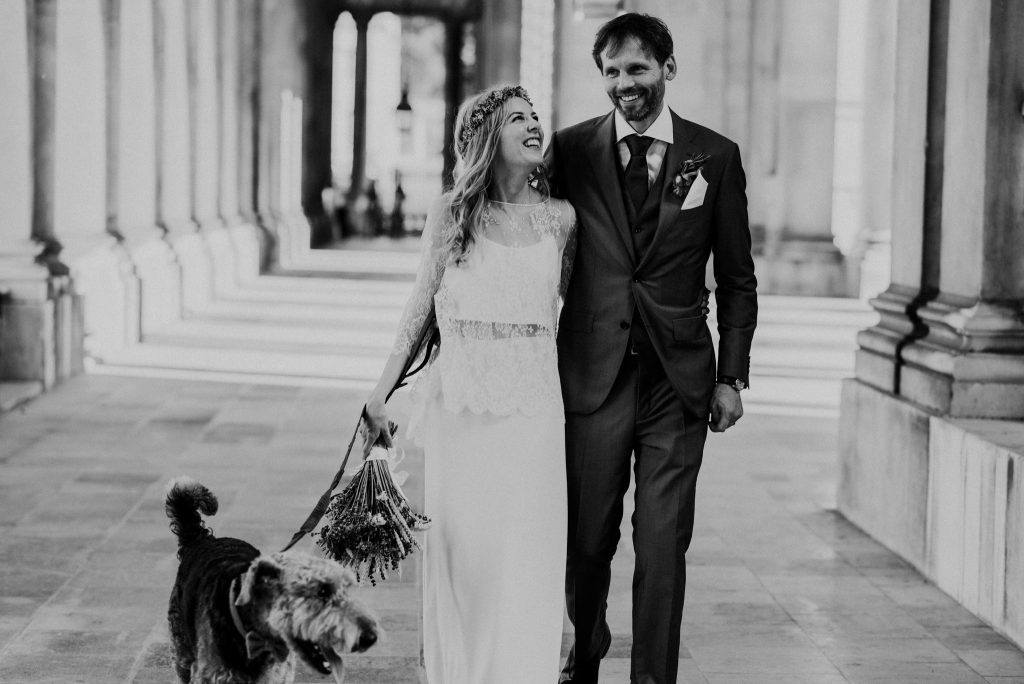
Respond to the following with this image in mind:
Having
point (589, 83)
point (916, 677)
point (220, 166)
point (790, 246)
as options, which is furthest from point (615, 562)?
point (220, 166)

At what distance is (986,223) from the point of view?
20.7ft

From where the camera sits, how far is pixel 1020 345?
630 cm

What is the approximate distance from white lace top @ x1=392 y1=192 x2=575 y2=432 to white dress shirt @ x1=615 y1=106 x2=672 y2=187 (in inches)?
11.6

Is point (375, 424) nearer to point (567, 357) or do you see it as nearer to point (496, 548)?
point (496, 548)

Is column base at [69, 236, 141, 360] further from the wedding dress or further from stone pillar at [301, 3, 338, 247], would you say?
stone pillar at [301, 3, 338, 247]

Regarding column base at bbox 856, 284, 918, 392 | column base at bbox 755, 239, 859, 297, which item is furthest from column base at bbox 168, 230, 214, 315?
column base at bbox 856, 284, 918, 392

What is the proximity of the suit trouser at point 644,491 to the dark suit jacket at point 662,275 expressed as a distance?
0.22 feet

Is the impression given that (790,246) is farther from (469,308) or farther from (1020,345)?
(469,308)

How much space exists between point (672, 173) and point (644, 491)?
0.89 metres

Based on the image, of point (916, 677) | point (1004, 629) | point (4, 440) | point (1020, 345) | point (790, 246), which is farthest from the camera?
point (790, 246)

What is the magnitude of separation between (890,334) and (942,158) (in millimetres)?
842

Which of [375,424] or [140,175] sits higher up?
[140,175]

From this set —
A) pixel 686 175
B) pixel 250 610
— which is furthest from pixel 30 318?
pixel 250 610

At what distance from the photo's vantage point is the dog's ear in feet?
10.8
